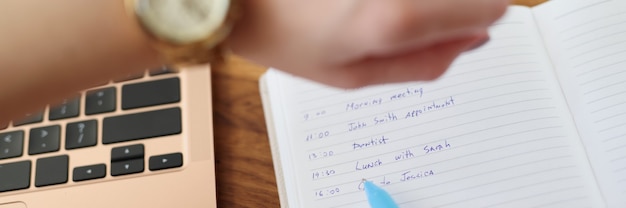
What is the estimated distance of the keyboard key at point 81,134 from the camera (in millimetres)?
577

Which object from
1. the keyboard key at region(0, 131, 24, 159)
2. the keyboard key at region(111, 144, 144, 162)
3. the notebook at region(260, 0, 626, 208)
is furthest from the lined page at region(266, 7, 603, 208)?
the keyboard key at region(0, 131, 24, 159)

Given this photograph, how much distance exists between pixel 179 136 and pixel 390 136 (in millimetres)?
168

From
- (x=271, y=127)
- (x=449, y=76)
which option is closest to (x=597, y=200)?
(x=449, y=76)

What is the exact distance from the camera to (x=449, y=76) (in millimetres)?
572

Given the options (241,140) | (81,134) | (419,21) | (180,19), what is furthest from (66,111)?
(419,21)

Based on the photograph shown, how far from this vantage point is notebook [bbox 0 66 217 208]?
56 cm

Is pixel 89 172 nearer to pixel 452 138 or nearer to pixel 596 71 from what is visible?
pixel 452 138

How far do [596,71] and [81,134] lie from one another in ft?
1.35

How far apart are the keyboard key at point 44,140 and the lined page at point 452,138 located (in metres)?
0.18

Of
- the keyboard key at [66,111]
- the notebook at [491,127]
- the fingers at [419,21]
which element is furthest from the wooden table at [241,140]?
the fingers at [419,21]

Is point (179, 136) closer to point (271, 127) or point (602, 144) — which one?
point (271, 127)

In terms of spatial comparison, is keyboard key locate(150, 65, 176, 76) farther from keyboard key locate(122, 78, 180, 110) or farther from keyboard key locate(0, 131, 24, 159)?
keyboard key locate(0, 131, 24, 159)

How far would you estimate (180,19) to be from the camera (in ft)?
1.28

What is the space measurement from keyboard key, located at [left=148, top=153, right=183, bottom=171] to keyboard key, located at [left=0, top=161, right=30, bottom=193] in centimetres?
10
